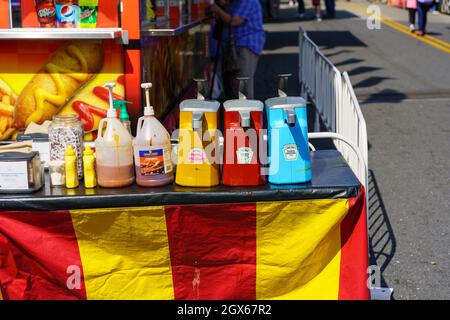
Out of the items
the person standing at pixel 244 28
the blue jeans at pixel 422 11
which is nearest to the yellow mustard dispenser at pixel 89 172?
the person standing at pixel 244 28

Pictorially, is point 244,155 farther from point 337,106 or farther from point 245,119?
point 337,106

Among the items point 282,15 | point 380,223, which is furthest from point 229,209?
point 282,15

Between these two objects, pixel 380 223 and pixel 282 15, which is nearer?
pixel 380 223

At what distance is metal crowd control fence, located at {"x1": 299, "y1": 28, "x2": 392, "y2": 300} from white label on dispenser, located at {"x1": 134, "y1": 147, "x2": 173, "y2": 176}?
0.89 meters

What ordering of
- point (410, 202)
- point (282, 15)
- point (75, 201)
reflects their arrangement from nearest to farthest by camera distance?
point (75, 201)
point (410, 202)
point (282, 15)

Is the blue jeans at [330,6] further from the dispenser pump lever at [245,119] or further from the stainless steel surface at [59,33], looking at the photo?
the dispenser pump lever at [245,119]

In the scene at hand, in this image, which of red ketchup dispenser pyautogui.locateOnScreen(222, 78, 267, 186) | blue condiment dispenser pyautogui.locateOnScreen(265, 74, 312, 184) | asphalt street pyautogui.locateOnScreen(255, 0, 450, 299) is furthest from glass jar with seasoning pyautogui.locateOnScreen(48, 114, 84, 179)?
asphalt street pyautogui.locateOnScreen(255, 0, 450, 299)

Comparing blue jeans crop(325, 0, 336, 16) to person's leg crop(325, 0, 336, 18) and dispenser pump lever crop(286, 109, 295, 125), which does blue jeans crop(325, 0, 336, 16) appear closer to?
person's leg crop(325, 0, 336, 18)

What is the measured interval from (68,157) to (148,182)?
0.43m

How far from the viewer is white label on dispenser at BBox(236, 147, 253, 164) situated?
354 cm

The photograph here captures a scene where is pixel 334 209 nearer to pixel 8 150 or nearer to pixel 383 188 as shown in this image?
pixel 8 150

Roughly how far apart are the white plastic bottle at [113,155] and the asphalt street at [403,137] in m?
2.13

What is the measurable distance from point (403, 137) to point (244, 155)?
19.6 feet

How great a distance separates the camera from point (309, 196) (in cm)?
349
